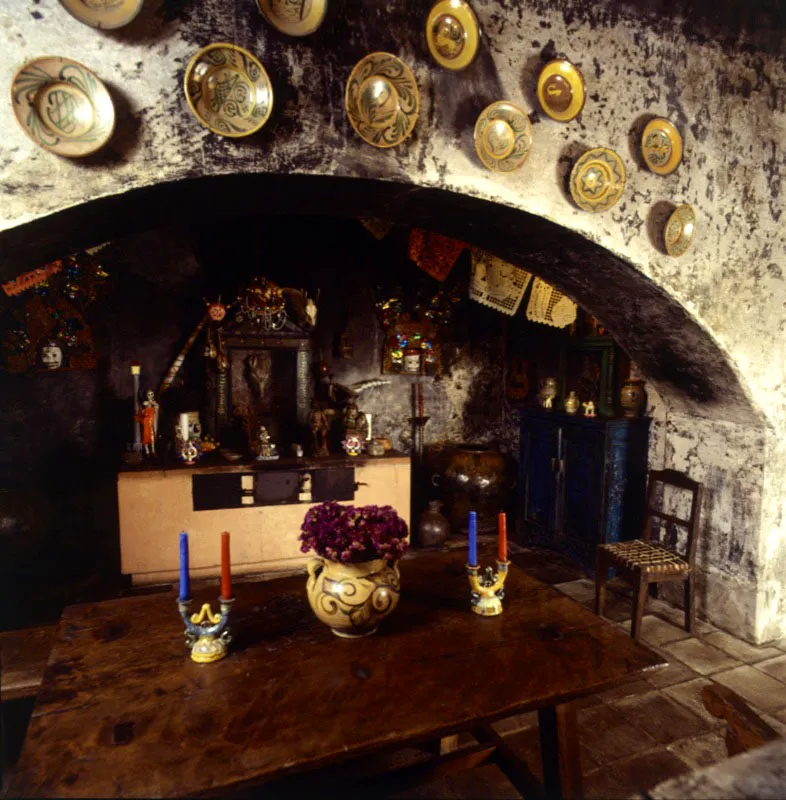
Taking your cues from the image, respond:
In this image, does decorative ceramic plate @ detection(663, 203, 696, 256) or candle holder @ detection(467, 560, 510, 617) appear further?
decorative ceramic plate @ detection(663, 203, 696, 256)

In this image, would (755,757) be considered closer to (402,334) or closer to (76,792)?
(76,792)

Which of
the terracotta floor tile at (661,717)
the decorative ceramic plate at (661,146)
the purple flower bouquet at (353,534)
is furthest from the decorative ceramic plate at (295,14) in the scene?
the terracotta floor tile at (661,717)

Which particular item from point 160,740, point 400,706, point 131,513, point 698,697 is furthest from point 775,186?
point 131,513

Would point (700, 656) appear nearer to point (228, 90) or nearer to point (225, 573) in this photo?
point (225, 573)

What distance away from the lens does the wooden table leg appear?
1893mm

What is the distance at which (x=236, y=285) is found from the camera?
5086mm

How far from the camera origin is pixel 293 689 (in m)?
1.57

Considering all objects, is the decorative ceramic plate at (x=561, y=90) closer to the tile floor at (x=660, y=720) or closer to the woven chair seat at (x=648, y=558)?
the woven chair seat at (x=648, y=558)

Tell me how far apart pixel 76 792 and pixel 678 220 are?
3499 millimetres

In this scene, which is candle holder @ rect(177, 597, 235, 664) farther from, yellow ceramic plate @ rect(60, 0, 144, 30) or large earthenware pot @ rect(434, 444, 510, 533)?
large earthenware pot @ rect(434, 444, 510, 533)

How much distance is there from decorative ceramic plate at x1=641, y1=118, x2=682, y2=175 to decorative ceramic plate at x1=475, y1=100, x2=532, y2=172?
786 mm

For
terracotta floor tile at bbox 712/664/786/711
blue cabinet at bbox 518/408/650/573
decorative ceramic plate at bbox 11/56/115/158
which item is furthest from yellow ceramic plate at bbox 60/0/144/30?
terracotta floor tile at bbox 712/664/786/711

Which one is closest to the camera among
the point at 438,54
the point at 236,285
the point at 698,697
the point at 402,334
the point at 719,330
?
the point at 438,54

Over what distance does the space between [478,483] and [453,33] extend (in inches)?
152
